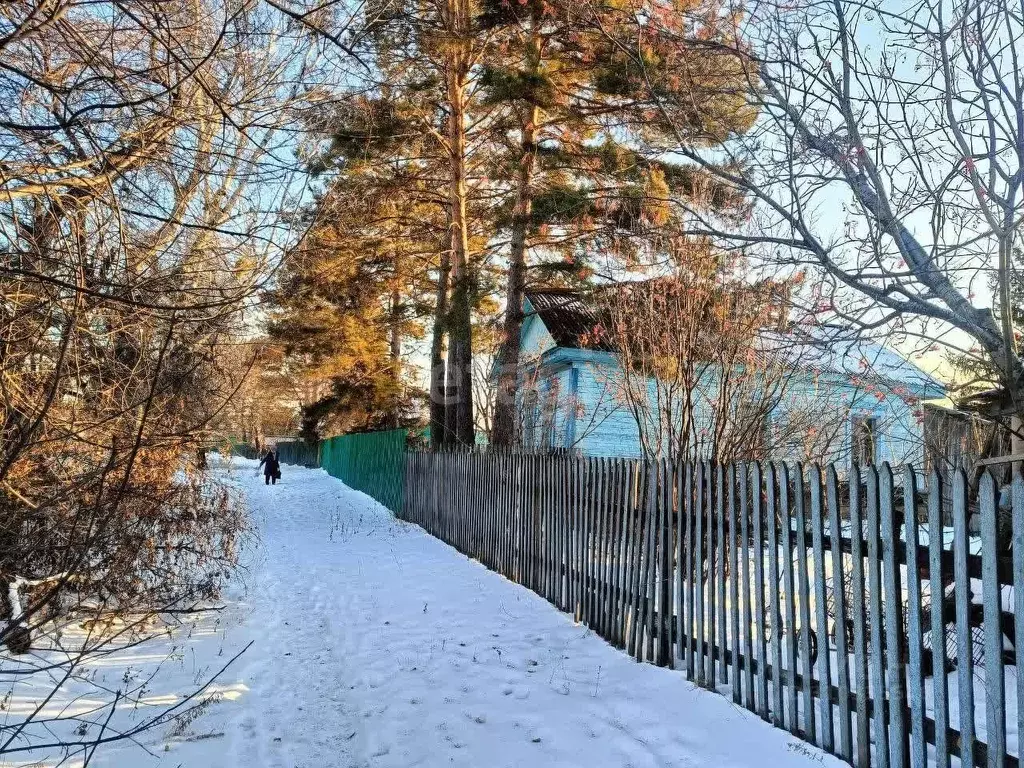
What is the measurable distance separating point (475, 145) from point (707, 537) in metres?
11.3

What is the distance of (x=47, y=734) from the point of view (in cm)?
377

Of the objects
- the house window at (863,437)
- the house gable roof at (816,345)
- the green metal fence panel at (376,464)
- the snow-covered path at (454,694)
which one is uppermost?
the house gable roof at (816,345)

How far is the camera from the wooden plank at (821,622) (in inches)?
138

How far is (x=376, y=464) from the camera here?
1923 centimetres

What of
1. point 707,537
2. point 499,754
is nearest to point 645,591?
point 707,537

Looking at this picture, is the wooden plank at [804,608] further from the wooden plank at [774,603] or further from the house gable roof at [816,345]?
the house gable roof at [816,345]

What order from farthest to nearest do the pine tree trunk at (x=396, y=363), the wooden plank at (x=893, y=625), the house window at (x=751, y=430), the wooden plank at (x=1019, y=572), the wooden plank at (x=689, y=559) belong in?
the pine tree trunk at (x=396, y=363) → the house window at (x=751, y=430) → the wooden plank at (x=689, y=559) → the wooden plank at (x=893, y=625) → the wooden plank at (x=1019, y=572)

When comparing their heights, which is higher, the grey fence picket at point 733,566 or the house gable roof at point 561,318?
the house gable roof at point 561,318

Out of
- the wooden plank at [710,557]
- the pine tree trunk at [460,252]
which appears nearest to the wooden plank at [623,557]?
the wooden plank at [710,557]

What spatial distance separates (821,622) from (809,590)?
1.04ft

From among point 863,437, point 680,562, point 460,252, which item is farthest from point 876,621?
point 460,252

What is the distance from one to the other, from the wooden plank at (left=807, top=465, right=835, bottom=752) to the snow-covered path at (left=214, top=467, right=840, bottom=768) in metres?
0.11

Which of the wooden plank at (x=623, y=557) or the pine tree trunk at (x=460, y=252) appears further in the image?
the pine tree trunk at (x=460, y=252)

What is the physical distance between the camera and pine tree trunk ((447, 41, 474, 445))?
12.9 m
